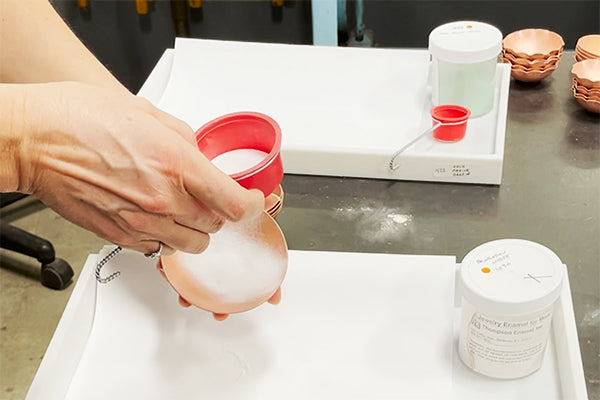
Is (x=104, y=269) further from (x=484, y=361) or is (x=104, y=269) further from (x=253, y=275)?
(x=484, y=361)

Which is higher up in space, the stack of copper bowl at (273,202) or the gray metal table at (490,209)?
the stack of copper bowl at (273,202)

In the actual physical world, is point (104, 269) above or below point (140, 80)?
above

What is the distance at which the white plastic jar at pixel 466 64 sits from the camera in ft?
3.79

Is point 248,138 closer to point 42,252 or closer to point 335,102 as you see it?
point 335,102

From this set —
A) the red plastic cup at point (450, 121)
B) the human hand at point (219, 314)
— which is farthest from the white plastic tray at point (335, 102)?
the human hand at point (219, 314)

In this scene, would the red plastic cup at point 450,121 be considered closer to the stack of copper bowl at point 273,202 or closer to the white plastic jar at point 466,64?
the white plastic jar at point 466,64

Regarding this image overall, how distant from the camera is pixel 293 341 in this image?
2.97 feet

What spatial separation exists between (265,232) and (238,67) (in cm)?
61

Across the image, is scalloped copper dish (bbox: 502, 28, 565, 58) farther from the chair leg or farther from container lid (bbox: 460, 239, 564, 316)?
the chair leg

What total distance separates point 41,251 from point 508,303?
1391 millimetres

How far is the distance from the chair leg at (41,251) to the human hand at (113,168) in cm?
119

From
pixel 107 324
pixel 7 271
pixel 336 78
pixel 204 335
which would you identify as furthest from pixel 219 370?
pixel 7 271

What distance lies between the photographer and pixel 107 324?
930 mm

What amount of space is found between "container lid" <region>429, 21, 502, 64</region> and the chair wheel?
1133 millimetres
